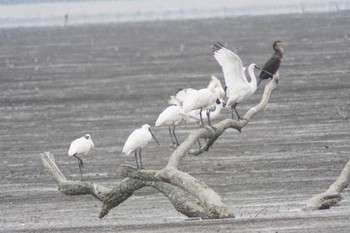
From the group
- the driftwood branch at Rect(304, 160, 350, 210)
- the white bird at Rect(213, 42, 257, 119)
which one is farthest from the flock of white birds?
the driftwood branch at Rect(304, 160, 350, 210)

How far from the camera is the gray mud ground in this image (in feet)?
57.4

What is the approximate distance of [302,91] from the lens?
37.7 m

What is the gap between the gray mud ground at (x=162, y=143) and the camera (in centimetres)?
1750

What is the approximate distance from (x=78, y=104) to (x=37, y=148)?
10.1 metres

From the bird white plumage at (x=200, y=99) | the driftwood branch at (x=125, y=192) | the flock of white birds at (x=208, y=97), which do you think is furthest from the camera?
the flock of white birds at (x=208, y=97)

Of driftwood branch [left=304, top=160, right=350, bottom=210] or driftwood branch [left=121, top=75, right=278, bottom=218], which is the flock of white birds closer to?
driftwood branch [left=121, top=75, right=278, bottom=218]

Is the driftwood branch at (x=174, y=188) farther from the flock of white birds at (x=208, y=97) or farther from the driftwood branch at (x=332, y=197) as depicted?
the driftwood branch at (x=332, y=197)

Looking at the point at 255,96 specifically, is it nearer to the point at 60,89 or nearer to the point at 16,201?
the point at 60,89

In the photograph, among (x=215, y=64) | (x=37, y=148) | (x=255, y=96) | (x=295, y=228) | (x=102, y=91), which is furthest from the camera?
(x=215, y=64)

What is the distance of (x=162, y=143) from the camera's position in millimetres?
27594

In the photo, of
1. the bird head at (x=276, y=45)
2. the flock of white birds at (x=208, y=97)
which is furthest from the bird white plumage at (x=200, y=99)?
the bird head at (x=276, y=45)

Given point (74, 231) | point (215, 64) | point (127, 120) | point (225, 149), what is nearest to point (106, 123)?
point (127, 120)

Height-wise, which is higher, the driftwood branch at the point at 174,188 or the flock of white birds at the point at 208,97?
the flock of white birds at the point at 208,97

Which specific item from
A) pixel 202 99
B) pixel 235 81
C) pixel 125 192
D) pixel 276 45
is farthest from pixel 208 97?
pixel 276 45
